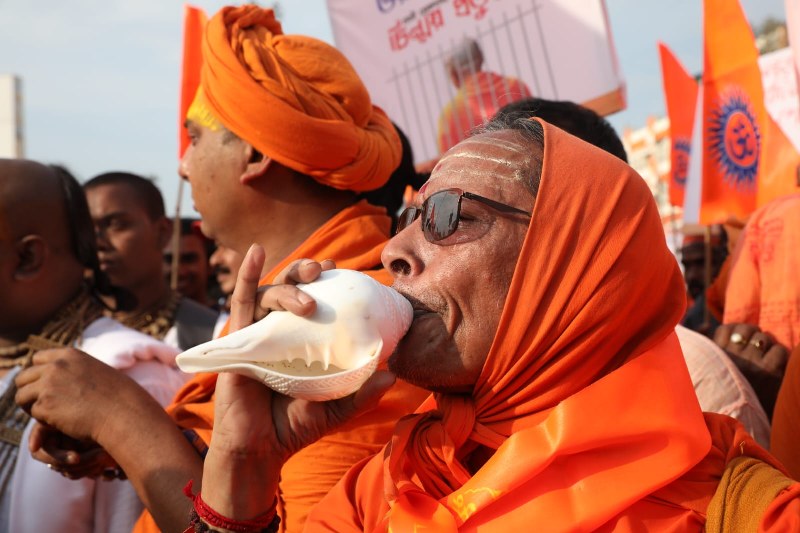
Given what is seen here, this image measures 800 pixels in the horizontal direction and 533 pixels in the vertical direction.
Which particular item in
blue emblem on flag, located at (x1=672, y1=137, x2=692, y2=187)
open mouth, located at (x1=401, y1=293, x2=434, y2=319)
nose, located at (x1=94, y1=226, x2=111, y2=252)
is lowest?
blue emblem on flag, located at (x1=672, y1=137, x2=692, y2=187)

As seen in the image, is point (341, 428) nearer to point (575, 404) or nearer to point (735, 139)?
point (575, 404)

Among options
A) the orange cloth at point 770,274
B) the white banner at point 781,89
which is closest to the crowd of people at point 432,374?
the orange cloth at point 770,274

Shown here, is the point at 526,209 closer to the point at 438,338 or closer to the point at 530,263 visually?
the point at 530,263

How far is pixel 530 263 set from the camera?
6.05 feet

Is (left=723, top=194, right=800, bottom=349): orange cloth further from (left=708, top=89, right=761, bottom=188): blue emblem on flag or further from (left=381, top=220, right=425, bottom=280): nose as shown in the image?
(left=381, top=220, right=425, bottom=280): nose

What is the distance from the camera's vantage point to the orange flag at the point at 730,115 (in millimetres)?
5410

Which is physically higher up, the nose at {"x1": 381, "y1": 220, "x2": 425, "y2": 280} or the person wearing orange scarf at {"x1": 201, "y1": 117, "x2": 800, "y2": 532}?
the nose at {"x1": 381, "y1": 220, "x2": 425, "y2": 280}

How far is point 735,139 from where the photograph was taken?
18.3 ft

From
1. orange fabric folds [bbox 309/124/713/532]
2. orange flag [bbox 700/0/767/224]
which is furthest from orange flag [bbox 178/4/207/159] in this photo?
orange flag [bbox 700/0/767/224]

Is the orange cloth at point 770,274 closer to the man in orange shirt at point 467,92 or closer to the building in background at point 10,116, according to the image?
the man in orange shirt at point 467,92

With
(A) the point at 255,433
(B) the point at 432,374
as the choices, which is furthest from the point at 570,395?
(A) the point at 255,433

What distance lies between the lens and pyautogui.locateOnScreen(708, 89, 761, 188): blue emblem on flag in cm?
550

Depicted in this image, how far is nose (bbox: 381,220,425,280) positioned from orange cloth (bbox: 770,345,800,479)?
43.1 inches

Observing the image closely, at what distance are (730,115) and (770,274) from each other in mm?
2049
